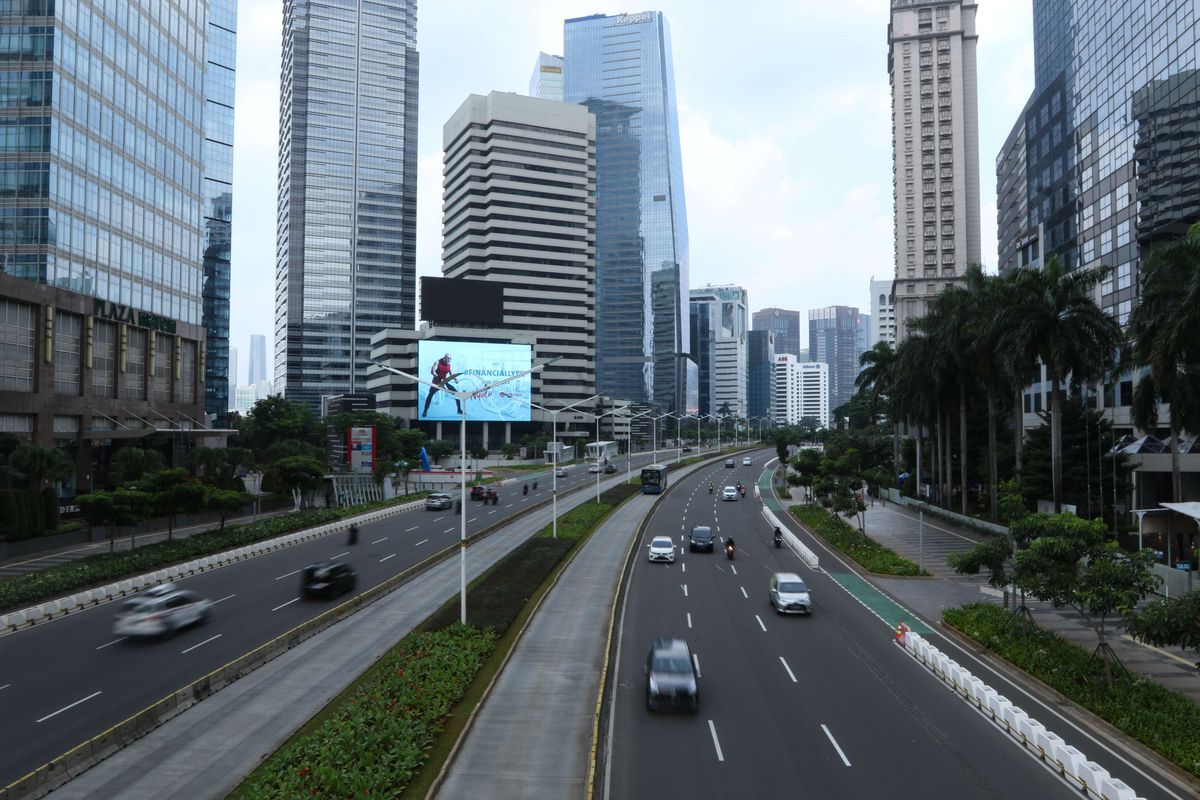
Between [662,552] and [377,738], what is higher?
[377,738]

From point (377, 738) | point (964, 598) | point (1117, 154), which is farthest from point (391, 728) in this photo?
point (1117, 154)

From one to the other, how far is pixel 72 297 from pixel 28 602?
4141 centimetres

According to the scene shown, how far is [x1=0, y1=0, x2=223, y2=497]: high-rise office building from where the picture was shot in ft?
209

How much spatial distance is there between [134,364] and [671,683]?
72510 millimetres

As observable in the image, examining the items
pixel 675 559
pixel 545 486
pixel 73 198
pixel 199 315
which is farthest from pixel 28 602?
pixel 545 486

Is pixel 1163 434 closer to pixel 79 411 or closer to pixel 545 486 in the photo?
pixel 545 486

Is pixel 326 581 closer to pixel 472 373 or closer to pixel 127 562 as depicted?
pixel 127 562

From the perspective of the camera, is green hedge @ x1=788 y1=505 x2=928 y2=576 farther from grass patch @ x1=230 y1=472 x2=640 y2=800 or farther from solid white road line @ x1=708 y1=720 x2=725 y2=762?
solid white road line @ x1=708 y1=720 x2=725 y2=762

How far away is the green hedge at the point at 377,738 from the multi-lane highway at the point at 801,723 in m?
4.86

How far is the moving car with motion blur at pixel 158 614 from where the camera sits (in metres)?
30.2

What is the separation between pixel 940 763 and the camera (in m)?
18.8

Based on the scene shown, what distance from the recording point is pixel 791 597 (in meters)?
35.1

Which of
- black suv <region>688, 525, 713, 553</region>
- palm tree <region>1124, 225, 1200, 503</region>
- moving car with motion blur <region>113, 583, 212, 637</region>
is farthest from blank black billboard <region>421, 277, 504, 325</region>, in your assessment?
palm tree <region>1124, 225, 1200, 503</region>

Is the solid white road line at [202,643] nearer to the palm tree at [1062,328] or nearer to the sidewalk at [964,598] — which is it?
the sidewalk at [964,598]
